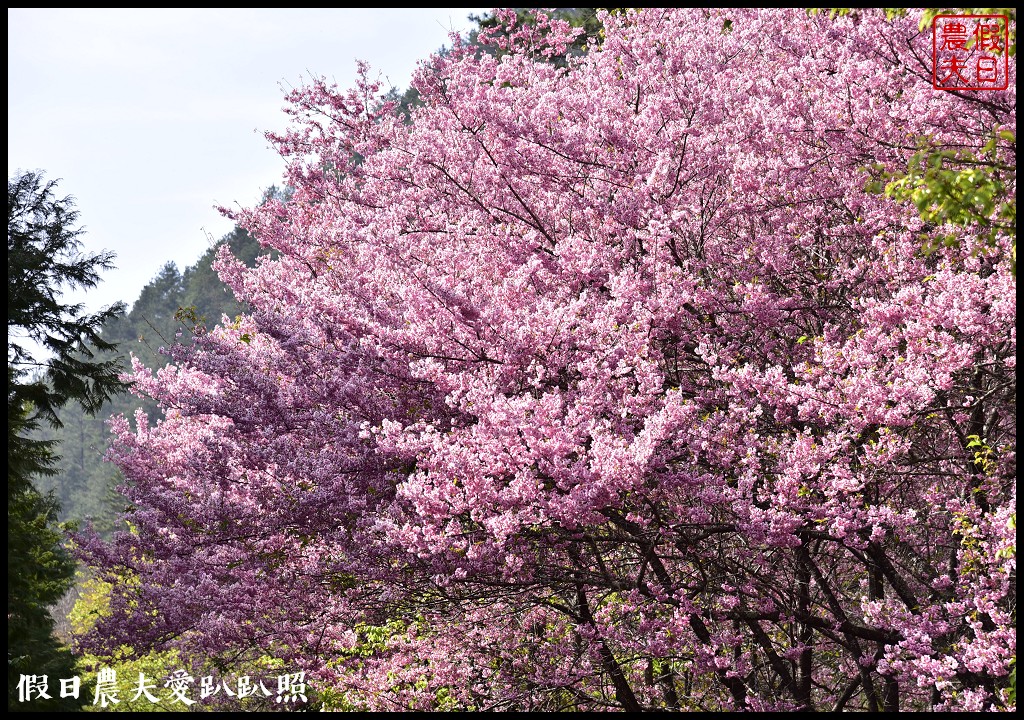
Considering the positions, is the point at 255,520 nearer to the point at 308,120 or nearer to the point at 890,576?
the point at 890,576

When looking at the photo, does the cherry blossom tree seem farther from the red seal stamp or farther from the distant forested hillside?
the distant forested hillside

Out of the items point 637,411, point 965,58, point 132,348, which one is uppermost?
point 132,348

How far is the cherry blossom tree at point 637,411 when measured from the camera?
20.2 ft

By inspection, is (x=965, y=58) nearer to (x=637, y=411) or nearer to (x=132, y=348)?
(x=637, y=411)

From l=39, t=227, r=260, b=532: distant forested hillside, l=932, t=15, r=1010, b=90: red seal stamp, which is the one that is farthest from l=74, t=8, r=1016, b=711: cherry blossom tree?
l=39, t=227, r=260, b=532: distant forested hillside

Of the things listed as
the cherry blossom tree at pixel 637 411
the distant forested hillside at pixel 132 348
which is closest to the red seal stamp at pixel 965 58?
the cherry blossom tree at pixel 637 411

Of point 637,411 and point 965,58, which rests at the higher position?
point 965,58

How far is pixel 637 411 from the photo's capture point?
643 centimetres

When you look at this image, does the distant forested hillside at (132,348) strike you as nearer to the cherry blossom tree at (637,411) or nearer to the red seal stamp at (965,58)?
the cherry blossom tree at (637,411)

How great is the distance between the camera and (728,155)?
7965 millimetres

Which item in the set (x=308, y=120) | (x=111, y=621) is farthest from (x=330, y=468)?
(x=308, y=120)

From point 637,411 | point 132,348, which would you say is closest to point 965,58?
point 637,411

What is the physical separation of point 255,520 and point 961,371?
18.8 feet

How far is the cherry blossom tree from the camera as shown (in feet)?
20.2
